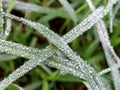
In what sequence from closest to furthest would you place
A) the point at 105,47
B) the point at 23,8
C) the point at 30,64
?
the point at 30,64 < the point at 105,47 < the point at 23,8

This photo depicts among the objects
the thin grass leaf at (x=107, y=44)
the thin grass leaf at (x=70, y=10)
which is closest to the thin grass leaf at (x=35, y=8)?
the thin grass leaf at (x=70, y=10)

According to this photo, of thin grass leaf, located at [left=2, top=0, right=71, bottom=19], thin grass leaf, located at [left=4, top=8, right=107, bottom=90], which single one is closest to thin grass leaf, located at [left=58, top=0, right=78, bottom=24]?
thin grass leaf, located at [left=2, top=0, right=71, bottom=19]

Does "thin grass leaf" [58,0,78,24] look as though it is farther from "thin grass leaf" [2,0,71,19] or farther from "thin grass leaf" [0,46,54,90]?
"thin grass leaf" [0,46,54,90]

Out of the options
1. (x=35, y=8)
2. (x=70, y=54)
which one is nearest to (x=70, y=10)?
(x=35, y=8)

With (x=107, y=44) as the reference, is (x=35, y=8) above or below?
above

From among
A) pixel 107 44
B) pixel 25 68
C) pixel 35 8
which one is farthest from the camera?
pixel 35 8

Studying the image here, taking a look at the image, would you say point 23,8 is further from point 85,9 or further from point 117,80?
point 117,80

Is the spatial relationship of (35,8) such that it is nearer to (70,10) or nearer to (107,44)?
(70,10)

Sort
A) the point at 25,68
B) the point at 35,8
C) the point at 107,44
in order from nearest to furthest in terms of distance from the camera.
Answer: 1. the point at 25,68
2. the point at 107,44
3. the point at 35,8

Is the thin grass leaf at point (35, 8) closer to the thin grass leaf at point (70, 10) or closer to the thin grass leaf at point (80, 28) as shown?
the thin grass leaf at point (70, 10)

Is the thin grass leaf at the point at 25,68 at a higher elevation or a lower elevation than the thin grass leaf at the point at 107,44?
lower

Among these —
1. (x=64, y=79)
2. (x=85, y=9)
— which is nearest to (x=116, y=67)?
(x=64, y=79)
